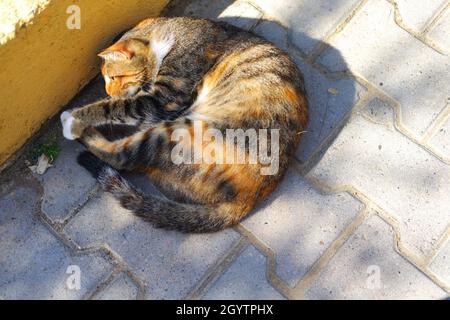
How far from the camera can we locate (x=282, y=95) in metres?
3.20

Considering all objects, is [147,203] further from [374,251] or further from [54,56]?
[374,251]

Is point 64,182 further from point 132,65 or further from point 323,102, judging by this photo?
point 323,102

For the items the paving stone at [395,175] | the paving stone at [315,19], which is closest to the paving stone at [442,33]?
the paving stone at [315,19]

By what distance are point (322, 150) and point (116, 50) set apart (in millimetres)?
1388

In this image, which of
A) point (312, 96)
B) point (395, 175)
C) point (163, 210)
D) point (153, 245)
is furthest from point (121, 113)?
point (395, 175)

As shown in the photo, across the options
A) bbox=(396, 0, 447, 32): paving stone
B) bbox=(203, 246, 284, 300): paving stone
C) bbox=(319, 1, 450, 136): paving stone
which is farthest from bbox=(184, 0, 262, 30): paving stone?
bbox=(203, 246, 284, 300): paving stone

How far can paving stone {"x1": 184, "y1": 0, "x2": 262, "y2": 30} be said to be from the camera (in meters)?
3.92

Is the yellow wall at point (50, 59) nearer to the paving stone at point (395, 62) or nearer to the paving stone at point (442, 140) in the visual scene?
the paving stone at point (395, 62)

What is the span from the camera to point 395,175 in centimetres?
350

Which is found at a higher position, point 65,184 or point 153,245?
point 65,184

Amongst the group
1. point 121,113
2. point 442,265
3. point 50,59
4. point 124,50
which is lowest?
point 442,265

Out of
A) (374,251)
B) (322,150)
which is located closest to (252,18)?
(322,150)

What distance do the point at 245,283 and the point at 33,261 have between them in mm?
1223

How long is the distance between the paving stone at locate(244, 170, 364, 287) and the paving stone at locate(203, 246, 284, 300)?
4.0 inches
